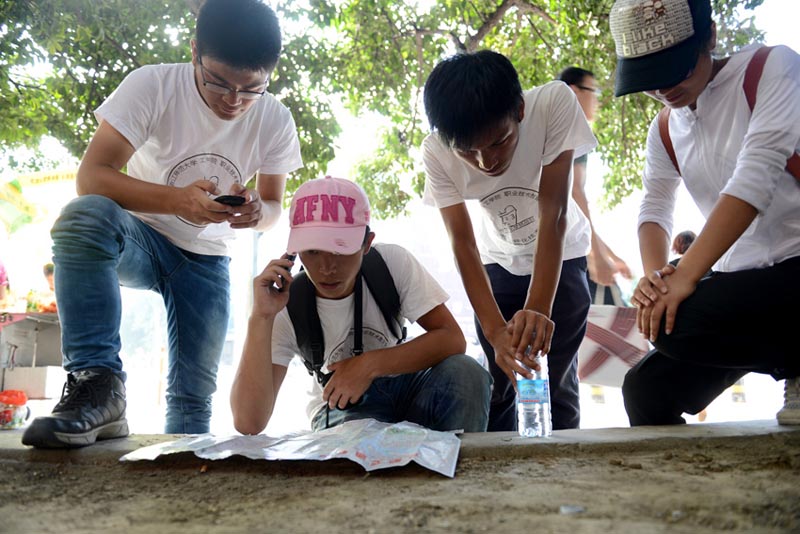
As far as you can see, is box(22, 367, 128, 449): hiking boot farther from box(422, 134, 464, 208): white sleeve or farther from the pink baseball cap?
box(422, 134, 464, 208): white sleeve

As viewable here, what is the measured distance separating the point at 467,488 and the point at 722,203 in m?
1.06

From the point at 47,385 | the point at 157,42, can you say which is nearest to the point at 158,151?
the point at 157,42

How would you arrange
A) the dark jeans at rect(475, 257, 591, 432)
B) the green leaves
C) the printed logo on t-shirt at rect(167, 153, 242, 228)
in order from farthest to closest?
the green leaves, the dark jeans at rect(475, 257, 591, 432), the printed logo on t-shirt at rect(167, 153, 242, 228)

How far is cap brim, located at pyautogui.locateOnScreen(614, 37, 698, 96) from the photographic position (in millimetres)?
2000

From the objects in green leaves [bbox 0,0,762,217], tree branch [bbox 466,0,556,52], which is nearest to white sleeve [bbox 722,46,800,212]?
green leaves [bbox 0,0,762,217]

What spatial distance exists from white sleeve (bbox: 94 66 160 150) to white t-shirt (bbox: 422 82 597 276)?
101 centimetres

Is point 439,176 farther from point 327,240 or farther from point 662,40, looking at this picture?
point 662,40

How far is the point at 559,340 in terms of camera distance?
9.20 ft

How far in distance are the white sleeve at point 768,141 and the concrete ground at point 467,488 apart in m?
0.66

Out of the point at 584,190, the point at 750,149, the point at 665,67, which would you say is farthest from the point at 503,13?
the point at 750,149

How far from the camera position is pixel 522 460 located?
6.04 ft

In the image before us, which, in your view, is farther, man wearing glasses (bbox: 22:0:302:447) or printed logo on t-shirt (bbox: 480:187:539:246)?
printed logo on t-shirt (bbox: 480:187:539:246)

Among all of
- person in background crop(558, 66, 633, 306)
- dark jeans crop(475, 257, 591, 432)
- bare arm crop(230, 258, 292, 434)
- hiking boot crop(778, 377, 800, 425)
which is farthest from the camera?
person in background crop(558, 66, 633, 306)

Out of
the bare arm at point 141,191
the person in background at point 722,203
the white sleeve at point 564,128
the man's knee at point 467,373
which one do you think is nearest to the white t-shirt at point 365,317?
the man's knee at point 467,373
